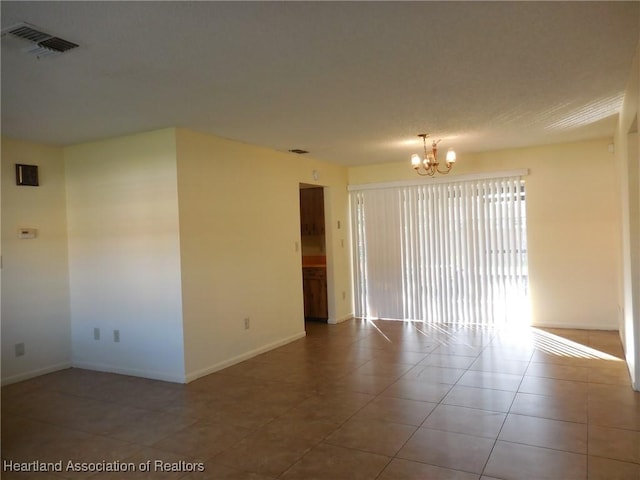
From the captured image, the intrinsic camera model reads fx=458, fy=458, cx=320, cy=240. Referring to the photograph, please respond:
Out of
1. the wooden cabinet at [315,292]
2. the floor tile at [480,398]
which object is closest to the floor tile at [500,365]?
the floor tile at [480,398]

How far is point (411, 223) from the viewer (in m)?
7.13

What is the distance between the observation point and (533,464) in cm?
270

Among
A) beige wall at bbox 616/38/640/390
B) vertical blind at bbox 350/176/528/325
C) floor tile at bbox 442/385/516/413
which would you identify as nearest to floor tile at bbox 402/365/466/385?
floor tile at bbox 442/385/516/413

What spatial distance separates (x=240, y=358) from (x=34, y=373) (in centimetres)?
218

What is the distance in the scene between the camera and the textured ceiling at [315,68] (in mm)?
2289

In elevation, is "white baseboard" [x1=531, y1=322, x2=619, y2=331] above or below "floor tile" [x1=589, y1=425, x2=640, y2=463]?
above

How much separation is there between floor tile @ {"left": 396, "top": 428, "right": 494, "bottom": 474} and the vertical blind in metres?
3.87

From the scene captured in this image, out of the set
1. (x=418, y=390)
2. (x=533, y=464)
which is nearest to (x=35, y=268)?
(x=418, y=390)

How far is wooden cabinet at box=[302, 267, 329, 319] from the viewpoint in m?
7.31

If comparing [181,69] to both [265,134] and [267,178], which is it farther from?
[267,178]

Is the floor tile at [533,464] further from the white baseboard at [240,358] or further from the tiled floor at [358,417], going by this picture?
the white baseboard at [240,358]

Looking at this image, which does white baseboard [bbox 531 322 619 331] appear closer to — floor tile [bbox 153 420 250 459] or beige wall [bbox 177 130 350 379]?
beige wall [bbox 177 130 350 379]

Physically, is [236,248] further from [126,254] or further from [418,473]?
[418,473]

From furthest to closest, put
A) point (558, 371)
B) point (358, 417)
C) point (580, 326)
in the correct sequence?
1. point (580, 326)
2. point (558, 371)
3. point (358, 417)
